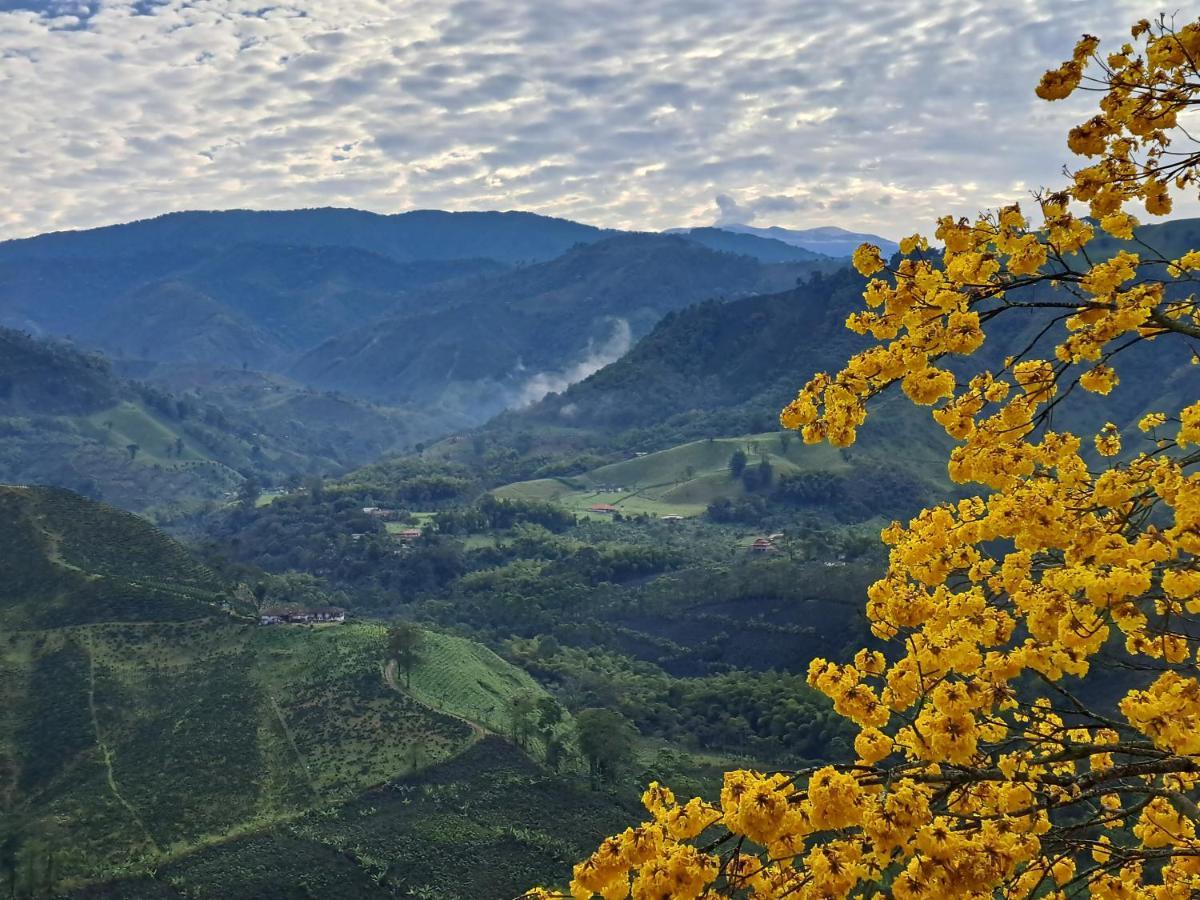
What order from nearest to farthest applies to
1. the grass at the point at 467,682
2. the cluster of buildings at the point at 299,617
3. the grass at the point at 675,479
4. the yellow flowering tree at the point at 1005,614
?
the yellow flowering tree at the point at 1005,614
the grass at the point at 467,682
the cluster of buildings at the point at 299,617
the grass at the point at 675,479

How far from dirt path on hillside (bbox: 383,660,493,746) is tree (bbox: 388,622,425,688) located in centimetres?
68

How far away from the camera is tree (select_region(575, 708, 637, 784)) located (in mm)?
57156

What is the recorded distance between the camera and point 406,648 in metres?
69.1

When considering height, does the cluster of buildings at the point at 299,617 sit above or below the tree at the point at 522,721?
above

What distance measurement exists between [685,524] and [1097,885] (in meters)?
143

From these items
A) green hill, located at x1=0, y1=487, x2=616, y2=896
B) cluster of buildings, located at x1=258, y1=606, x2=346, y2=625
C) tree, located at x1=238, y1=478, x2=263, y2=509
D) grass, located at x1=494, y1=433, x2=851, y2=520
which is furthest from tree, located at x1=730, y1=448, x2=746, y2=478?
cluster of buildings, located at x1=258, y1=606, x2=346, y2=625

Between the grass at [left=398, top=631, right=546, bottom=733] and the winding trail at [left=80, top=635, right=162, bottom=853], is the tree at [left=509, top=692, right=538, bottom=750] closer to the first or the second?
the grass at [left=398, top=631, right=546, bottom=733]

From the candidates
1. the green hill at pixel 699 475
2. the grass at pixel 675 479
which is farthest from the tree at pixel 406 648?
the grass at pixel 675 479

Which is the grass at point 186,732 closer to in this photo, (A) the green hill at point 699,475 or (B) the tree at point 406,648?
(B) the tree at point 406,648

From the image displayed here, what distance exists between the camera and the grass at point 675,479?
162750 mm

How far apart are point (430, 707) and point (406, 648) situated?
656 centimetres

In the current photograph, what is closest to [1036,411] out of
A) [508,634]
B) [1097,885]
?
[1097,885]

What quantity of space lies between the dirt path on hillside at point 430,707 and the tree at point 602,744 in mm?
6662

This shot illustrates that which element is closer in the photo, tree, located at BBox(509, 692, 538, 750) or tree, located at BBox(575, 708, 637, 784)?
tree, located at BBox(575, 708, 637, 784)
